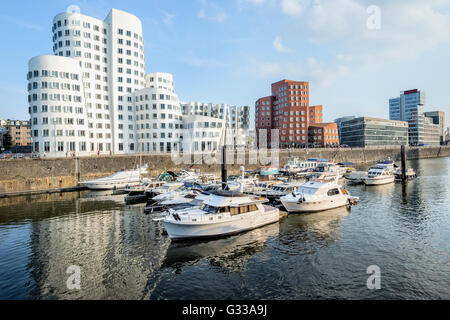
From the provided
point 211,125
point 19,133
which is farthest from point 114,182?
point 19,133

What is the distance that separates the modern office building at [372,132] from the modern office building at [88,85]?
126m

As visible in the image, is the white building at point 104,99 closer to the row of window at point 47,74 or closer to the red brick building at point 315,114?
the row of window at point 47,74

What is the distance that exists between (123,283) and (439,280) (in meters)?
21.4

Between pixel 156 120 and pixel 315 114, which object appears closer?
pixel 156 120

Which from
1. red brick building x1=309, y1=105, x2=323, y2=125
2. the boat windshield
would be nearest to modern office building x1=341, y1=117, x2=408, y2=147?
red brick building x1=309, y1=105, x2=323, y2=125

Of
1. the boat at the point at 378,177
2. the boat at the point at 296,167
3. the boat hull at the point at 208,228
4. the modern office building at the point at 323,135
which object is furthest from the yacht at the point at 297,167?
the modern office building at the point at 323,135

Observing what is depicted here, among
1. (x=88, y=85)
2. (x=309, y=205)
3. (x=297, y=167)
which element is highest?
(x=88, y=85)

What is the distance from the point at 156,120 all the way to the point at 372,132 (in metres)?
130

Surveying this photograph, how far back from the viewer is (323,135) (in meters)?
128

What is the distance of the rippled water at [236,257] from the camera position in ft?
54.5

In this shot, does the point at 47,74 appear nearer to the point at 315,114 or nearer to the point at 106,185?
the point at 106,185

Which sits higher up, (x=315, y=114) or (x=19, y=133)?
(x=315, y=114)

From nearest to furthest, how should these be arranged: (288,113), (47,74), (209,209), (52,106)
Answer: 1. (209,209)
2. (47,74)
3. (52,106)
4. (288,113)

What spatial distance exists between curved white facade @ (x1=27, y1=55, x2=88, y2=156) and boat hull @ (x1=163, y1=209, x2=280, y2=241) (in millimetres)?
58885
